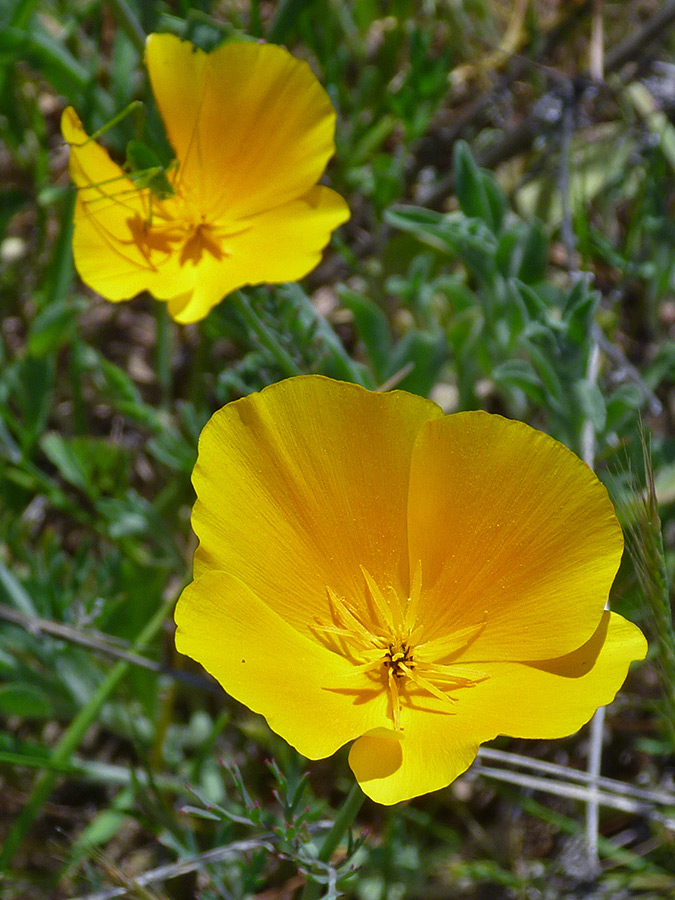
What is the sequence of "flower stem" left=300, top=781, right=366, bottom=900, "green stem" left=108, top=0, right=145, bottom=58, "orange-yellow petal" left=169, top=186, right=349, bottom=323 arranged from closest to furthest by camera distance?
"flower stem" left=300, top=781, right=366, bottom=900 < "orange-yellow petal" left=169, top=186, right=349, bottom=323 < "green stem" left=108, top=0, right=145, bottom=58

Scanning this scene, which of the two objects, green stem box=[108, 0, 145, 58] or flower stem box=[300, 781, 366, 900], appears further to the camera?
green stem box=[108, 0, 145, 58]

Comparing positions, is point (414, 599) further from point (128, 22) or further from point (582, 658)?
point (128, 22)

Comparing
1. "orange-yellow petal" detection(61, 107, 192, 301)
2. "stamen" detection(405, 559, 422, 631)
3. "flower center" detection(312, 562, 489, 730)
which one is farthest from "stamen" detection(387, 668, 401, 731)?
"orange-yellow petal" detection(61, 107, 192, 301)

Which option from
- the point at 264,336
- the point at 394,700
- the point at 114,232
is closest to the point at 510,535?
the point at 394,700

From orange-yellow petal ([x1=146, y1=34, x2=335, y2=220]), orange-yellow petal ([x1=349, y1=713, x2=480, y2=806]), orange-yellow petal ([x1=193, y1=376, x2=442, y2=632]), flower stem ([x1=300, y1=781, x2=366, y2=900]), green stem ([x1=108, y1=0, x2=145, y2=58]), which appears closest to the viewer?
orange-yellow petal ([x1=349, y1=713, x2=480, y2=806])

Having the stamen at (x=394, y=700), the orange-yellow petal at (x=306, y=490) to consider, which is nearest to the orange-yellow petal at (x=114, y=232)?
the orange-yellow petal at (x=306, y=490)

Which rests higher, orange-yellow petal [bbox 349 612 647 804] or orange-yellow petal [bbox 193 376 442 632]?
orange-yellow petal [bbox 193 376 442 632]

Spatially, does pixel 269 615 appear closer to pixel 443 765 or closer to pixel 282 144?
pixel 443 765

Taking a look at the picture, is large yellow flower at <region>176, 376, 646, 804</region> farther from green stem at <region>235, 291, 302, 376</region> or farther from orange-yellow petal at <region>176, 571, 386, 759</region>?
green stem at <region>235, 291, 302, 376</region>
